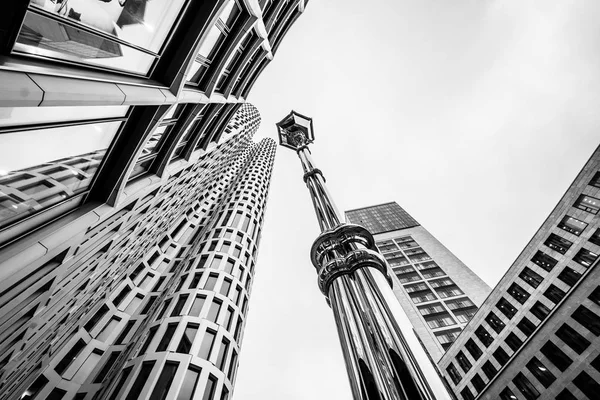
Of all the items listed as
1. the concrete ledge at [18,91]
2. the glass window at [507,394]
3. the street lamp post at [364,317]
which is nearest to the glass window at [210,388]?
the concrete ledge at [18,91]

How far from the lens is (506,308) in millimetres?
32406

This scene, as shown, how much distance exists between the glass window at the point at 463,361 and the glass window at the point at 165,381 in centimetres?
3122

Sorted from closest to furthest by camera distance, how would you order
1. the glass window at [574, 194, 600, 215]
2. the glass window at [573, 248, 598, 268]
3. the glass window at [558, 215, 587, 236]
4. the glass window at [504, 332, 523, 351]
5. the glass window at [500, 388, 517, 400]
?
1. the glass window at [500, 388, 517, 400]
2. the glass window at [573, 248, 598, 268]
3. the glass window at [504, 332, 523, 351]
4. the glass window at [574, 194, 600, 215]
5. the glass window at [558, 215, 587, 236]

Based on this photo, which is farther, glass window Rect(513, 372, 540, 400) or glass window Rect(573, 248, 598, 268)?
glass window Rect(573, 248, 598, 268)

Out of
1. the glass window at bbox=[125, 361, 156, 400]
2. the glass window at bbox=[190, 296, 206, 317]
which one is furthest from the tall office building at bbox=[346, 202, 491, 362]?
the glass window at bbox=[125, 361, 156, 400]

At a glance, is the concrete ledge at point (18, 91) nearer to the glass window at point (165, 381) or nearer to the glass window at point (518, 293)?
the glass window at point (165, 381)

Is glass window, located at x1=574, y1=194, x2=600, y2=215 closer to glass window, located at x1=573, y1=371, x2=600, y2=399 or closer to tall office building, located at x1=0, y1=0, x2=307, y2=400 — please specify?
glass window, located at x1=573, y1=371, x2=600, y2=399

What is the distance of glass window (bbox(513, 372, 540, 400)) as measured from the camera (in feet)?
78.5

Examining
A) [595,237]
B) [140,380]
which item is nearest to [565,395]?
[595,237]

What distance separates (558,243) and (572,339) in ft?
36.9

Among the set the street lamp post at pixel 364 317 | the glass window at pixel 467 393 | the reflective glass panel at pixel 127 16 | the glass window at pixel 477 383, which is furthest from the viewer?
the glass window at pixel 467 393

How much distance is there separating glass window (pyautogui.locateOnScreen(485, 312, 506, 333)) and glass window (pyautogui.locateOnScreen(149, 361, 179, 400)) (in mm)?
33010

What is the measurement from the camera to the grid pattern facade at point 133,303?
9695 mm

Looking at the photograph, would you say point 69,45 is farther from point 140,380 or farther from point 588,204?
point 588,204
